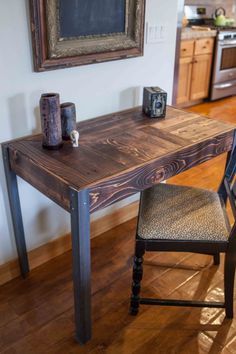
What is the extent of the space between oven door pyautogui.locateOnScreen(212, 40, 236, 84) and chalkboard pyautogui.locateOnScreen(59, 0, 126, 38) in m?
3.10

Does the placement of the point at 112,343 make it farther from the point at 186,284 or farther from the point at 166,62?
the point at 166,62

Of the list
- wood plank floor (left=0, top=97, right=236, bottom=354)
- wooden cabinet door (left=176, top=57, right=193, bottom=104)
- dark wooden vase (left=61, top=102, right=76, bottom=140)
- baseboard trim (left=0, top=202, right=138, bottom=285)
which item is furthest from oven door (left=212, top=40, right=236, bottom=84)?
dark wooden vase (left=61, top=102, right=76, bottom=140)

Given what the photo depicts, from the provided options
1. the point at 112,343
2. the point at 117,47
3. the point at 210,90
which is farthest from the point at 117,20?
the point at 210,90

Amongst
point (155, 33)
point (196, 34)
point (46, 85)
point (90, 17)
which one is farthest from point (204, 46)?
point (46, 85)

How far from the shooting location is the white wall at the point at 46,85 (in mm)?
→ 1424

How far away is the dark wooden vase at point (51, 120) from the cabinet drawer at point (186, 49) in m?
3.01

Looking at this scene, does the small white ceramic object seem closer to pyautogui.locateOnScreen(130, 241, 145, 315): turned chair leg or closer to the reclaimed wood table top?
the reclaimed wood table top

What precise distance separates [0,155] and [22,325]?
2.46 ft

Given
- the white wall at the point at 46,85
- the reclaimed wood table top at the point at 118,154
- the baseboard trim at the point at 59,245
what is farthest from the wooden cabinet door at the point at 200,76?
the reclaimed wood table top at the point at 118,154

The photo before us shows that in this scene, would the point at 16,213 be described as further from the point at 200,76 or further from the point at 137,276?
the point at 200,76

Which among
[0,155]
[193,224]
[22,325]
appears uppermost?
[0,155]

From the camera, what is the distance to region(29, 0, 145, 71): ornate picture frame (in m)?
1.44

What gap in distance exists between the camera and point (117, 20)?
1704mm

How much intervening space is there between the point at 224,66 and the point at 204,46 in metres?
0.52
